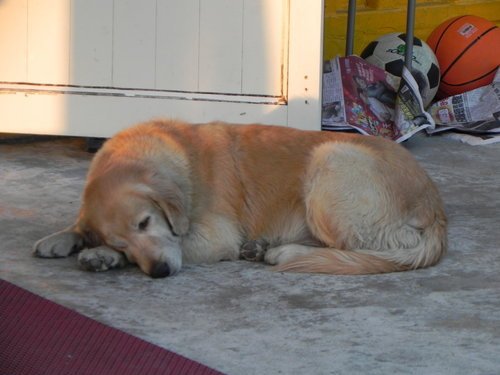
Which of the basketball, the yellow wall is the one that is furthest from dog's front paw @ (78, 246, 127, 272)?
the yellow wall

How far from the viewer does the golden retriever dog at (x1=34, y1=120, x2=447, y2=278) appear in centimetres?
346

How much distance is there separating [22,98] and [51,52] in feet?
1.01

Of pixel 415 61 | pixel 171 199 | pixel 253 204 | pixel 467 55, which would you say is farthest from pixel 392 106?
pixel 171 199

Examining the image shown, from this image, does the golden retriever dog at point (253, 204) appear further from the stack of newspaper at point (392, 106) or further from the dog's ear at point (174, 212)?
the stack of newspaper at point (392, 106)

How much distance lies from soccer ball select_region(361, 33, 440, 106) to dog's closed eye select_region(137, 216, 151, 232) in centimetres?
317

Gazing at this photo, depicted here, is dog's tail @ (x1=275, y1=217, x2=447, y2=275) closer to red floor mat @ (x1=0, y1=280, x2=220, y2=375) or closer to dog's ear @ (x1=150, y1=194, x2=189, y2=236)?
dog's ear @ (x1=150, y1=194, x2=189, y2=236)

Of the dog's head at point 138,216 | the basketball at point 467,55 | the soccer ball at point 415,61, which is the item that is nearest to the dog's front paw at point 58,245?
the dog's head at point 138,216

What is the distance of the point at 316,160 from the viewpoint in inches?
151

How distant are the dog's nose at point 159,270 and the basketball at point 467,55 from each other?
11.5 feet

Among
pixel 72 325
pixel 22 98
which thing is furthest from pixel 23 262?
pixel 22 98

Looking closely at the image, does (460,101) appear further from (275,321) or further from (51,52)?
(275,321)

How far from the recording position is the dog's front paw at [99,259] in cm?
349

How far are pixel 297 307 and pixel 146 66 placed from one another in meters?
2.54

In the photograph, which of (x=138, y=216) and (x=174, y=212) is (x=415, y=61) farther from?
(x=138, y=216)
